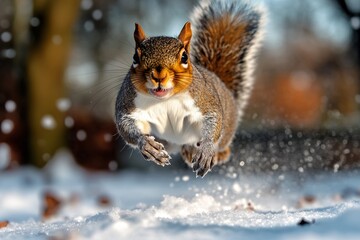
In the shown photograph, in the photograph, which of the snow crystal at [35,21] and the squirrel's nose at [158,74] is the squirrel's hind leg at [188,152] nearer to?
the squirrel's nose at [158,74]

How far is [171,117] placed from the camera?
3.75 meters

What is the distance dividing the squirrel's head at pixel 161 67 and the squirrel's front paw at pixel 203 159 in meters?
0.34

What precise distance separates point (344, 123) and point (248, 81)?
22.2ft

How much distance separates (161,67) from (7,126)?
10258 mm

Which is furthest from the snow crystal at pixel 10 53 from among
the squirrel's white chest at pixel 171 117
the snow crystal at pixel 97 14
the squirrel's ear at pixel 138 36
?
the squirrel's ear at pixel 138 36

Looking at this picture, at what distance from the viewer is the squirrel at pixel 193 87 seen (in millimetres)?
3432

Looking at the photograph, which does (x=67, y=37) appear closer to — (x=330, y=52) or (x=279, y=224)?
(x=279, y=224)

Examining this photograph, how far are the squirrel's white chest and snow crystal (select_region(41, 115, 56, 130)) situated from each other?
8.42 metres

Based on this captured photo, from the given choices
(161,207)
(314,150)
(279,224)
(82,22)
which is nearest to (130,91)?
(161,207)

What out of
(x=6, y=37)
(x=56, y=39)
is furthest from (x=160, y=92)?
(x=6, y=37)

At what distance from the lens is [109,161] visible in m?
13.3

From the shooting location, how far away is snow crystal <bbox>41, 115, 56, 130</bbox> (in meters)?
12.1

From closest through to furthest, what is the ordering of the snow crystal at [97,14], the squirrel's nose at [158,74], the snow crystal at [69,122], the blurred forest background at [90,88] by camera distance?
1. the squirrel's nose at [158,74]
2. the blurred forest background at [90,88]
3. the snow crystal at [69,122]
4. the snow crystal at [97,14]

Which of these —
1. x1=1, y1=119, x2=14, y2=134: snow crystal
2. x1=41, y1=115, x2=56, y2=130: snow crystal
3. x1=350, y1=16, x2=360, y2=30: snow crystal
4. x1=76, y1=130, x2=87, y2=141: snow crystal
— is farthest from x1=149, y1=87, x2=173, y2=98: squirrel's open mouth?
x1=350, y1=16, x2=360, y2=30: snow crystal
